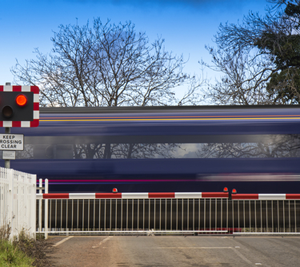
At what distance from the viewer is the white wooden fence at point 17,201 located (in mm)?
7641

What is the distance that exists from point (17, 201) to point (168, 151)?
22.2ft

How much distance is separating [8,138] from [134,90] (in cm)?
2178

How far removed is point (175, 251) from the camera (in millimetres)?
8562

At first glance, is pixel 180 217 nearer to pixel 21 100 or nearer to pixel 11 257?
pixel 21 100

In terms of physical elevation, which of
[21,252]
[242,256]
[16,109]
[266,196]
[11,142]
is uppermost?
[16,109]

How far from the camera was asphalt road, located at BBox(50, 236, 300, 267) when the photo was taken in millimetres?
7434

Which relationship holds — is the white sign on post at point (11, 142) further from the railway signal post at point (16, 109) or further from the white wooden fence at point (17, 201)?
the white wooden fence at point (17, 201)

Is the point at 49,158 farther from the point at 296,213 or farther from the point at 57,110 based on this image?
the point at 296,213

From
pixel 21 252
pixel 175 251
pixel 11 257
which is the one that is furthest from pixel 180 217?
pixel 11 257

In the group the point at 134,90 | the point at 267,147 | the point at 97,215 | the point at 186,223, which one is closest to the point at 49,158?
the point at 97,215

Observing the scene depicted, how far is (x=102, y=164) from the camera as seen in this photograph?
47.7 feet

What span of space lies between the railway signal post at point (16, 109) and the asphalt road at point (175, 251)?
2152 mm

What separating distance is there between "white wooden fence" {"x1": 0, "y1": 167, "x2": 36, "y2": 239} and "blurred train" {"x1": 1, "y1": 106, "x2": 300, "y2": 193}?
4662 mm

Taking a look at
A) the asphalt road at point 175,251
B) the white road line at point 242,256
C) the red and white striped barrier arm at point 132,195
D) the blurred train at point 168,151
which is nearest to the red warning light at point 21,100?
the red and white striped barrier arm at point 132,195
